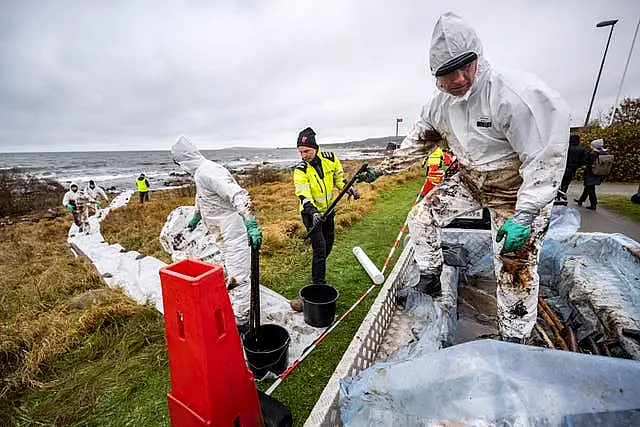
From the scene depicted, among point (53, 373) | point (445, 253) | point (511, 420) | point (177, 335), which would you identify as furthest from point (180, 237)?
point (511, 420)

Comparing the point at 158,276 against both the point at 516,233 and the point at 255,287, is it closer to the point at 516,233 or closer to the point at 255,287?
the point at 255,287

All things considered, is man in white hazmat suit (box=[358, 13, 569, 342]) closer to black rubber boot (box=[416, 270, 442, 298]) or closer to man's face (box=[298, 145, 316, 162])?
black rubber boot (box=[416, 270, 442, 298])

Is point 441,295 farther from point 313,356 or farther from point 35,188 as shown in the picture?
point 35,188

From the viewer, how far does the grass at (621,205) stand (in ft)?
21.2

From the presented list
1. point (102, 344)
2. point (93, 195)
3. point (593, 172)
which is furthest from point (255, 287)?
point (93, 195)

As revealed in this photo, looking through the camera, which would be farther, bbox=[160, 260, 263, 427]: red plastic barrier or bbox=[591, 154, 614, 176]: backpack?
bbox=[591, 154, 614, 176]: backpack

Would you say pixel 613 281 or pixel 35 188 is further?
pixel 35 188

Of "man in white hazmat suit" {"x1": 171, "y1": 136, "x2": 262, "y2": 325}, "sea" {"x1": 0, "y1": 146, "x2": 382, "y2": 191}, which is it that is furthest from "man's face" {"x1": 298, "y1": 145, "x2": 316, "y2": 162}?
"sea" {"x1": 0, "y1": 146, "x2": 382, "y2": 191}

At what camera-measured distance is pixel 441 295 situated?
265 centimetres

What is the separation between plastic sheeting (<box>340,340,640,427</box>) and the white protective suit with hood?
886mm

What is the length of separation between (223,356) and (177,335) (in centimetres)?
24

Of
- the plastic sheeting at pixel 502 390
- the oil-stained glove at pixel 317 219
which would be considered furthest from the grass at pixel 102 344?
the plastic sheeting at pixel 502 390

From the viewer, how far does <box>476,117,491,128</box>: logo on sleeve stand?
A: 6.01ft

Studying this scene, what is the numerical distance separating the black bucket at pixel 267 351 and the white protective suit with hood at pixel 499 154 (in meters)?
1.41
